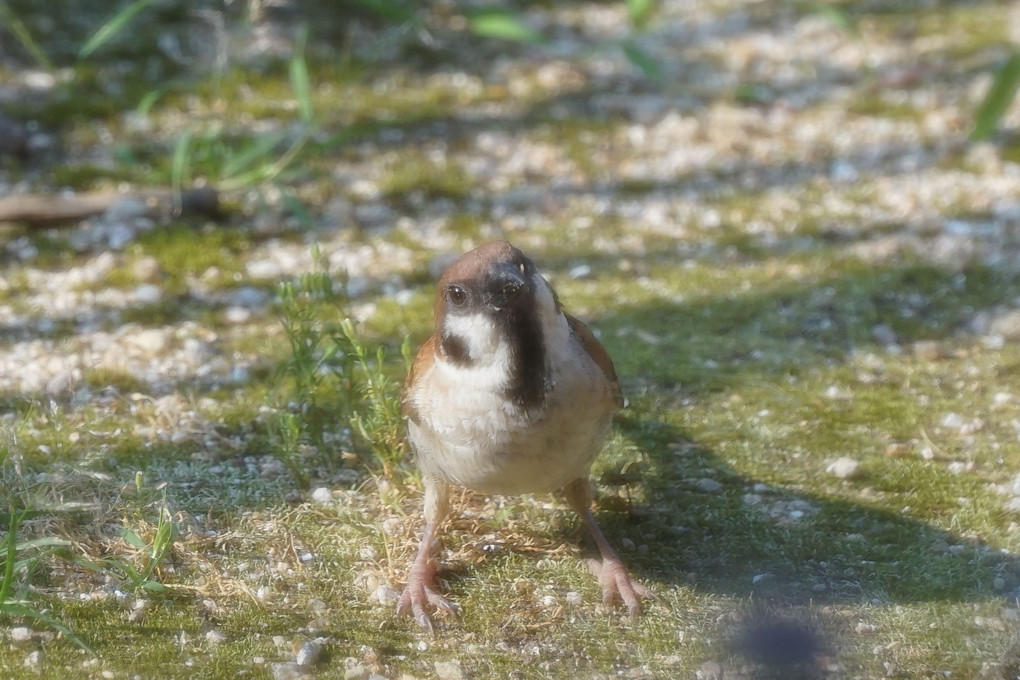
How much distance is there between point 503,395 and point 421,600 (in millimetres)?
674

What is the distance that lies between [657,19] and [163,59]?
3580 millimetres

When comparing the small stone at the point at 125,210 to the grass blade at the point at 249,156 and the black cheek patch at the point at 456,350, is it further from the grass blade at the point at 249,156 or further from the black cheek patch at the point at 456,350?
the black cheek patch at the point at 456,350

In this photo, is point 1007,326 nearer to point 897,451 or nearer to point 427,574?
point 897,451

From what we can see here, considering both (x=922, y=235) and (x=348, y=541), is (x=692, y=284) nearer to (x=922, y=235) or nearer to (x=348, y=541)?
(x=922, y=235)

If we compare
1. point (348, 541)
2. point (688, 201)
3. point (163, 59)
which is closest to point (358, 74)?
point (163, 59)

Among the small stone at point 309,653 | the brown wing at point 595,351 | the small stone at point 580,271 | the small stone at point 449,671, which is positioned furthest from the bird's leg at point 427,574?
the small stone at point 580,271

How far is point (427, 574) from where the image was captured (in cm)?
364

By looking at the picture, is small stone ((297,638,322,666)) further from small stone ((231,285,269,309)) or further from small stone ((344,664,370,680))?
small stone ((231,285,269,309))

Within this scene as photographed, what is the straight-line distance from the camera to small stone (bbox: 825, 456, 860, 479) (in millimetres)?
4266

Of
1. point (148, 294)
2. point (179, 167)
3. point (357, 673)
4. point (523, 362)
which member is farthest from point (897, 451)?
point (179, 167)

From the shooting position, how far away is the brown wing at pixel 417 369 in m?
3.67

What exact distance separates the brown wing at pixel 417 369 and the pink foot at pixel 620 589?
2.52ft

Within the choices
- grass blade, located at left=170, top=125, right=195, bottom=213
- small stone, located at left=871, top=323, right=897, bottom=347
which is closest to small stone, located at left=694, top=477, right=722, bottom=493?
small stone, located at left=871, top=323, right=897, bottom=347

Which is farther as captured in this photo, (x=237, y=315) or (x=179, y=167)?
(x=179, y=167)
